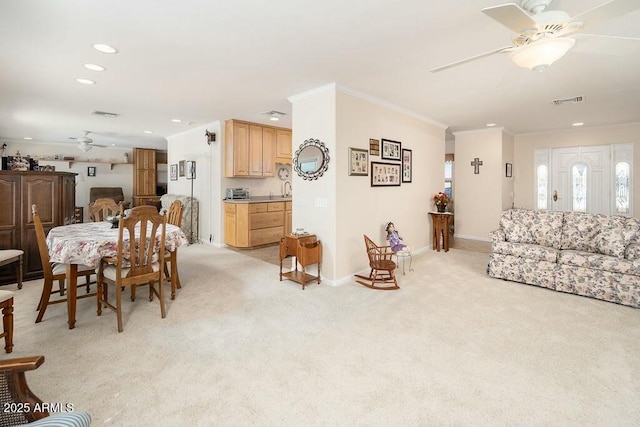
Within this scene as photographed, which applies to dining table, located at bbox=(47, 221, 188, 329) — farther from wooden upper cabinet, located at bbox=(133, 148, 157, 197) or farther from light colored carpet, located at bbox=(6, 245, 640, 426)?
wooden upper cabinet, located at bbox=(133, 148, 157, 197)

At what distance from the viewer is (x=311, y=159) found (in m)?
3.97

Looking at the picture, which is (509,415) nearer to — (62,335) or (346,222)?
(346,222)

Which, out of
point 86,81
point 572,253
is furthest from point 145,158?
point 572,253

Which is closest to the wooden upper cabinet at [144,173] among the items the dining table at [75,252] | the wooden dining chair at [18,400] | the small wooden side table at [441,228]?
the dining table at [75,252]

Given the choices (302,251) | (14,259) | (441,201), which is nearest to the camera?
(14,259)

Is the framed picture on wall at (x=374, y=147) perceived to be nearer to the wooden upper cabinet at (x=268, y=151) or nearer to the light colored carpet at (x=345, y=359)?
the light colored carpet at (x=345, y=359)

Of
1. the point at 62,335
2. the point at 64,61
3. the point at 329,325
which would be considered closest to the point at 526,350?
the point at 329,325

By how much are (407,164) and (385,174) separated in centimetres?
70

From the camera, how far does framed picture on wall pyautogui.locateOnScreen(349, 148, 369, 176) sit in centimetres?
394

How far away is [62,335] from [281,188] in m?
5.05

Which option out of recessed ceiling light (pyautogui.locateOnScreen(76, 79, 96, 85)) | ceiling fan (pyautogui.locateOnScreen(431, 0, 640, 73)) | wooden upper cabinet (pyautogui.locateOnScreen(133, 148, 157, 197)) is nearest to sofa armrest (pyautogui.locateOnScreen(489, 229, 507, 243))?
ceiling fan (pyautogui.locateOnScreen(431, 0, 640, 73))

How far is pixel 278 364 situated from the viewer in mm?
2113

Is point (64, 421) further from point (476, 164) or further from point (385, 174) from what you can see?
point (476, 164)

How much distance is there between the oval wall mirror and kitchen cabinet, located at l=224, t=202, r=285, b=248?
6.18 feet
